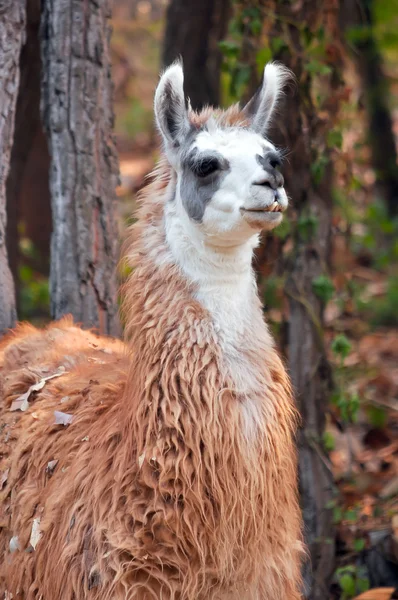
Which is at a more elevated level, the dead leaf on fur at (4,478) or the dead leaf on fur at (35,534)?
the dead leaf on fur at (4,478)

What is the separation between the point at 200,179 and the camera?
3797 millimetres

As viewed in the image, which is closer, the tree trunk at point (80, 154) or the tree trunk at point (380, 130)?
the tree trunk at point (80, 154)

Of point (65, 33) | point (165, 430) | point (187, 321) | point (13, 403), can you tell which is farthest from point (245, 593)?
point (65, 33)

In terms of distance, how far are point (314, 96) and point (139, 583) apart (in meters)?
3.41

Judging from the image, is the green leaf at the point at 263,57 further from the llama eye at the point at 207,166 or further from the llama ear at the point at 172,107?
the llama eye at the point at 207,166

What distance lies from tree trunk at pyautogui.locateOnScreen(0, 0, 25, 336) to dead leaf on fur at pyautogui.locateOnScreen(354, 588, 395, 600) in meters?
2.35

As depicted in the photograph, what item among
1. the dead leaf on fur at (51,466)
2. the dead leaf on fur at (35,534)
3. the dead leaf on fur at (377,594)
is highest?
the dead leaf on fur at (51,466)

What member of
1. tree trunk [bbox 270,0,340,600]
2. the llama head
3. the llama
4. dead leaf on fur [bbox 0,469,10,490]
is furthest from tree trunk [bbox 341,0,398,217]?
dead leaf on fur [bbox 0,469,10,490]

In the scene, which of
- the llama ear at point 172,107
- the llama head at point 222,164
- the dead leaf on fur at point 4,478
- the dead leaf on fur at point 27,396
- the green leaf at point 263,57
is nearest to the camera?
the llama head at point 222,164

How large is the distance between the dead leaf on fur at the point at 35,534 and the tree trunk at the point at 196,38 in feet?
18.2

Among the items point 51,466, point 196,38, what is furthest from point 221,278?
point 196,38

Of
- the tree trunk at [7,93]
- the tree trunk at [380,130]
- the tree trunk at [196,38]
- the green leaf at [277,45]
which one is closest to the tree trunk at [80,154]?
the tree trunk at [7,93]

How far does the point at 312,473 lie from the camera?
553 cm

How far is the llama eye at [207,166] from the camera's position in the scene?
3.73m
